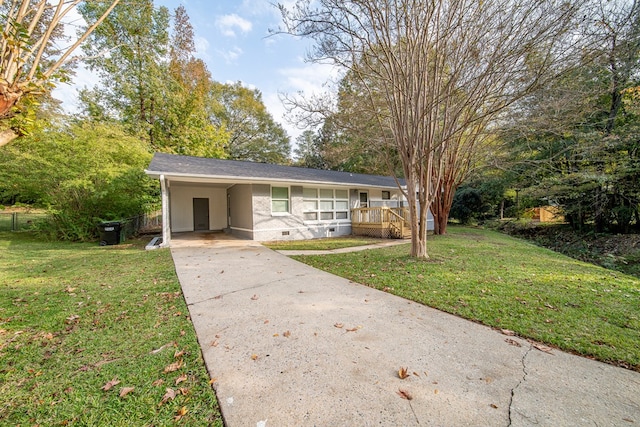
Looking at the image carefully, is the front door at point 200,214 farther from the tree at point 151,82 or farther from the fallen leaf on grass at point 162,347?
the fallen leaf on grass at point 162,347

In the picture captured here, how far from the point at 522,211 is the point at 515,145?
873cm

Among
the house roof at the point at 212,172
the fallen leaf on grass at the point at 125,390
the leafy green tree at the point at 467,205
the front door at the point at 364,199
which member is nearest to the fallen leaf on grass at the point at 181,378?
the fallen leaf on grass at the point at 125,390

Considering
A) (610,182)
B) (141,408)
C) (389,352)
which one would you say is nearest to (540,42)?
(389,352)

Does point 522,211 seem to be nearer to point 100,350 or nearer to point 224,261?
point 224,261

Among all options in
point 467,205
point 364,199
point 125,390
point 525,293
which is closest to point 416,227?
point 525,293

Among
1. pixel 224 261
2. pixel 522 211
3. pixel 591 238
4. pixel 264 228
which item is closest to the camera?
pixel 224 261

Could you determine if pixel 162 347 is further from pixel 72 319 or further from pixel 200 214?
pixel 200 214

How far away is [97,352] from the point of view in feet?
8.52

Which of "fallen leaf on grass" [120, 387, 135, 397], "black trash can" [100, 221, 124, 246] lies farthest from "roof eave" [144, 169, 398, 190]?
"fallen leaf on grass" [120, 387, 135, 397]

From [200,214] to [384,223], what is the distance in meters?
9.79

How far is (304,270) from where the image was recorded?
581 centimetres

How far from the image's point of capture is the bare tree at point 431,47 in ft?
17.8

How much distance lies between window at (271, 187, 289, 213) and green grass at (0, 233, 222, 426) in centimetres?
595

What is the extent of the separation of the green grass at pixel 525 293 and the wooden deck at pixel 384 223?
436 cm
